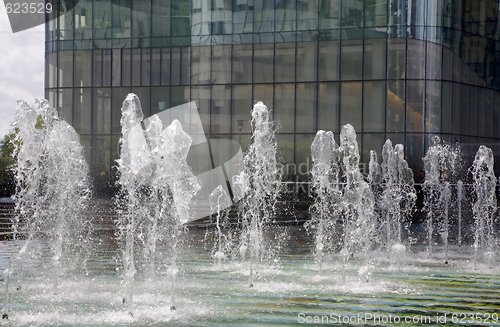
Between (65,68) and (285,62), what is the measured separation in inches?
492

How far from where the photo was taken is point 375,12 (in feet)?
88.5

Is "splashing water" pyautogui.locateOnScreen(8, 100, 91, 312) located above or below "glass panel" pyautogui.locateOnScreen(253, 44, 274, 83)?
below

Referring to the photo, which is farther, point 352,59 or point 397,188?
point 352,59

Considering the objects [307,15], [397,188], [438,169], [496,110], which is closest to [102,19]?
Result: [307,15]

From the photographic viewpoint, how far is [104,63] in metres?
30.8

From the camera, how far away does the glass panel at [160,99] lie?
3000cm

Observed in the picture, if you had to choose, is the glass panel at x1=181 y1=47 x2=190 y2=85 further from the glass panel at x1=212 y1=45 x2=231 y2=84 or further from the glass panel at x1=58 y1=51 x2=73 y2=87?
the glass panel at x1=58 y1=51 x2=73 y2=87

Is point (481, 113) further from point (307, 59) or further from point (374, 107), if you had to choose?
point (307, 59)

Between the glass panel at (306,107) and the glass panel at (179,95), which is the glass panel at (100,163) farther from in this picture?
the glass panel at (306,107)

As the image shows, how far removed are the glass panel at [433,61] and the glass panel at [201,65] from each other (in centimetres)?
1097

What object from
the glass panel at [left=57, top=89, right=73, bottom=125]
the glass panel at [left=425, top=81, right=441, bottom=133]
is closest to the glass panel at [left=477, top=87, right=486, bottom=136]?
the glass panel at [left=425, top=81, right=441, bottom=133]

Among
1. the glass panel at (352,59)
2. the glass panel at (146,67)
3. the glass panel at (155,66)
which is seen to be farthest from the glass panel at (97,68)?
the glass panel at (352,59)

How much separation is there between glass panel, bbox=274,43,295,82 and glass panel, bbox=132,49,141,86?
24.9 ft

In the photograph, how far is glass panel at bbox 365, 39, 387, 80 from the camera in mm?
26922
